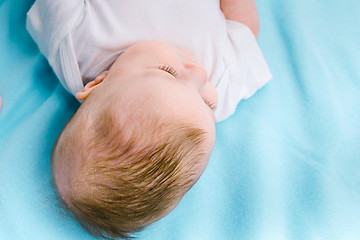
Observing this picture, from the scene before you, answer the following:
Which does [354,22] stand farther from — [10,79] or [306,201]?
[10,79]

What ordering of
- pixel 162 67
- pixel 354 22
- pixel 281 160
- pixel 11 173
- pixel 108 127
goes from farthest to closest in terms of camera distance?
pixel 354 22, pixel 281 160, pixel 11 173, pixel 162 67, pixel 108 127

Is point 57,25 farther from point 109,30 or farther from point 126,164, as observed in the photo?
point 126,164

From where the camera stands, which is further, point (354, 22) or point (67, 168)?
point (354, 22)

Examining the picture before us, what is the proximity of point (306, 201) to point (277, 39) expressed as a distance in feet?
1.83

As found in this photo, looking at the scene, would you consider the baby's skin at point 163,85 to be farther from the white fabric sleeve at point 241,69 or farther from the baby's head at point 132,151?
the white fabric sleeve at point 241,69

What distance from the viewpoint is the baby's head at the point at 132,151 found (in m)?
0.66

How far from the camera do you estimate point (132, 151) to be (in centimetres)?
66

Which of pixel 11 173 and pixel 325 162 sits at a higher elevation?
pixel 11 173

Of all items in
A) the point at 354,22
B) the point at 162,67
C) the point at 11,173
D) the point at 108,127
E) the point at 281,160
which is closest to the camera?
the point at 108,127

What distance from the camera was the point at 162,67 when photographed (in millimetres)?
781

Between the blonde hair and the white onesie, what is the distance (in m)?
0.27

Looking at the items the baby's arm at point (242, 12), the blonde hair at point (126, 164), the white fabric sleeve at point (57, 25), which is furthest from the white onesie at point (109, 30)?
the blonde hair at point (126, 164)

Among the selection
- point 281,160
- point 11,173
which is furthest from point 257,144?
point 11,173

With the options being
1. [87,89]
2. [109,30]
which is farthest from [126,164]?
[109,30]
